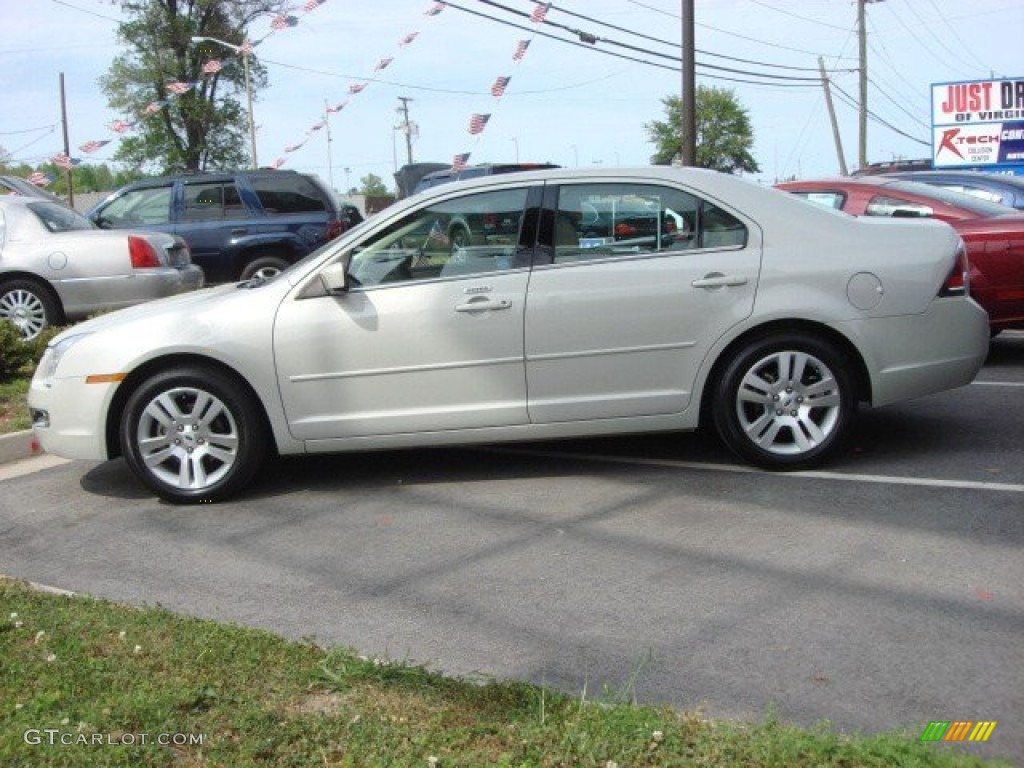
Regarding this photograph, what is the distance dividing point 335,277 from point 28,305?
6158 mm

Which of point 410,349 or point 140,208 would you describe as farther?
point 140,208

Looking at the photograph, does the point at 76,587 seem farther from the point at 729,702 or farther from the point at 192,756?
the point at 729,702

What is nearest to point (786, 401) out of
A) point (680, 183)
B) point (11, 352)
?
point (680, 183)

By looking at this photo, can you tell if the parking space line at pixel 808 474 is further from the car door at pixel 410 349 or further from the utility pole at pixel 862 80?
the utility pole at pixel 862 80

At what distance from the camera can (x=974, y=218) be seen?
9.24 meters

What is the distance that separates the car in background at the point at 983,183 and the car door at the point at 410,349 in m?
6.67

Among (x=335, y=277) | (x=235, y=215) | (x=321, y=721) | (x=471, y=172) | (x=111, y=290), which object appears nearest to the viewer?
(x=321, y=721)

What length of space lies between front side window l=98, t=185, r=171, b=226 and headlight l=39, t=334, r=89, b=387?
894 centimetres

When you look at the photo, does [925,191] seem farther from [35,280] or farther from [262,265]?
[262,265]

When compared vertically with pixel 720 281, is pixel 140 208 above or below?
above

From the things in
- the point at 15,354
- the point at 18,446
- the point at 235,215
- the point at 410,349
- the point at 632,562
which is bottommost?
the point at 632,562

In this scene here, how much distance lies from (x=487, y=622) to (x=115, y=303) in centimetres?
799

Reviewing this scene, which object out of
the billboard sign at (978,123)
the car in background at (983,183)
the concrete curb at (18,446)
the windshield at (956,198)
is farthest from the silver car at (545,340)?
the billboard sign at (978,123)

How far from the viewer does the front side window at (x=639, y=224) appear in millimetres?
6223
